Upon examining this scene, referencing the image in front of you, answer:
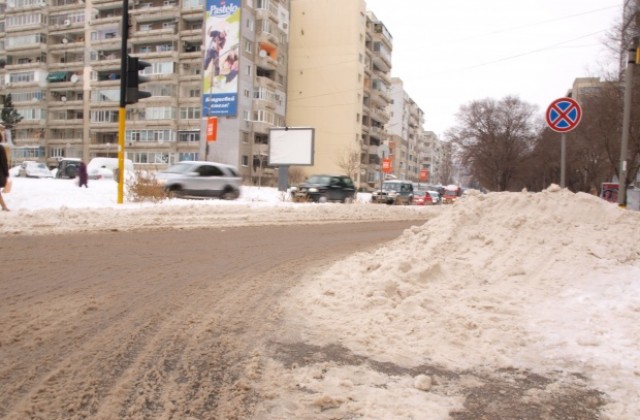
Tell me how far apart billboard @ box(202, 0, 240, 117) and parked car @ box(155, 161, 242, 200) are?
35922 mm

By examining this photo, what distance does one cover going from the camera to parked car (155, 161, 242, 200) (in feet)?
67.2

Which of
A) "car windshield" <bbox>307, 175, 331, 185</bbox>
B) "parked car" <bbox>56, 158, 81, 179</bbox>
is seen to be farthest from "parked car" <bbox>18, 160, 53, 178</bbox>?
"car windshield" <bbox>307, 175, 331, 185</bbox>

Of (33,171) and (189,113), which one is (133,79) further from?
(189,113)

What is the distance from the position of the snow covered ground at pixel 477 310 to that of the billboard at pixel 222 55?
5115 centimetres

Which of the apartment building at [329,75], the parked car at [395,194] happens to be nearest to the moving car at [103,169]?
the parked car at [395,194]

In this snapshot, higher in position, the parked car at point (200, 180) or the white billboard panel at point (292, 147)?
the white billboard panel at point (292, 147)

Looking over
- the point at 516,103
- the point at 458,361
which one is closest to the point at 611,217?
the point at 458,361

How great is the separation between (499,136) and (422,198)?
29.3 meters

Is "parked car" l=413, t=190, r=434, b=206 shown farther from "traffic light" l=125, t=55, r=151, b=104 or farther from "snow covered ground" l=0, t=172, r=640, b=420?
"snow covered ground" l=0, t=172, r=640, b=420

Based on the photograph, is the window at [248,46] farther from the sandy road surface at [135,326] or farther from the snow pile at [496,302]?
the snow pile at [496,302]

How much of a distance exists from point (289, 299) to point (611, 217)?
483 centimetres

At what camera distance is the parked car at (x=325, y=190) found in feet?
86.1

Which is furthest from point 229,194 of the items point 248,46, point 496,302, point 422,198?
point 248,46

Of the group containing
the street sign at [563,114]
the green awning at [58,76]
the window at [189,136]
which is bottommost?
the street sign at [563,114]
